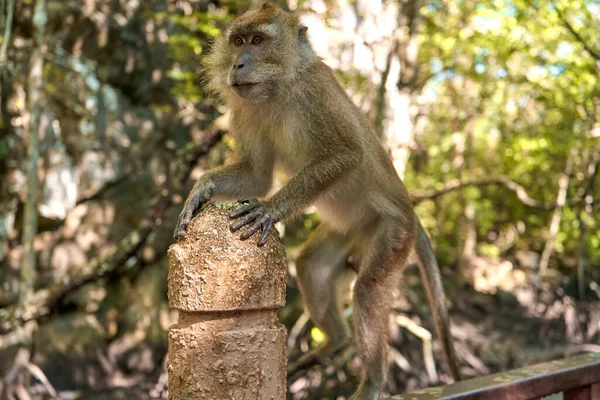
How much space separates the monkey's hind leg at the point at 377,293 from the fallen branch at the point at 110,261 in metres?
3.13

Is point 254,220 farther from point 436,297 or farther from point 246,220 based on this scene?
point 436,297

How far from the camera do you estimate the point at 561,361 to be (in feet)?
8.36

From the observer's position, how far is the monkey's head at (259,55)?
296 cm

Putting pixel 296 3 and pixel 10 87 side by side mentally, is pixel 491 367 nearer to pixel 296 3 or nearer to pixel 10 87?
pixel 296 3

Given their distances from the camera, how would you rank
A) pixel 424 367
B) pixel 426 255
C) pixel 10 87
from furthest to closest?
pixel 10 87 < pixel 424 367 < pixel 426 255

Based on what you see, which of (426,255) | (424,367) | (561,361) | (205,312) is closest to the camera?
(205,312)

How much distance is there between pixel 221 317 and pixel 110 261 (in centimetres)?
531

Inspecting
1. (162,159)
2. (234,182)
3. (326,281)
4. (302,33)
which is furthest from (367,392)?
(162,159)

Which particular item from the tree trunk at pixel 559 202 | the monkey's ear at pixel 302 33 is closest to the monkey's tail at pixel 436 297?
the monkey's ear at pixel 302 33

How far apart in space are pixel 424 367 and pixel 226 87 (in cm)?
539

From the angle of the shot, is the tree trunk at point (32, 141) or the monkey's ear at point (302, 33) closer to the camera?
the monkey's ear at point (302, 33)

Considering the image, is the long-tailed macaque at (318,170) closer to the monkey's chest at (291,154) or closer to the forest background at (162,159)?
the monkey's chest at (291,154)

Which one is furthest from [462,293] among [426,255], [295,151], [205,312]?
[205,312]

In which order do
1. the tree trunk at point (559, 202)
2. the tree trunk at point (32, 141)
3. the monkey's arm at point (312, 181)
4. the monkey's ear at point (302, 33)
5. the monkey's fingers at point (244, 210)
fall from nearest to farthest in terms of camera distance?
the monkey's fingers at point (244, 210) < the monkey's arm at point (312, 181) < the monkey's ear at point (302, 33) < the tree trunk at point (32, 141) < the tree trunk at point (559, 202)
